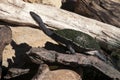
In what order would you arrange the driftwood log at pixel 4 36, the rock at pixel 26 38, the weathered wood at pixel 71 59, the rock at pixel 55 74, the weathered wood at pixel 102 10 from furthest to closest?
the weathered wood at pixel 102 10 → the rock at pixel 26 38 → the driftwood log at pixel 4 36 → the weathered wood at pixel 71 59 → the rock at pixel 55 74

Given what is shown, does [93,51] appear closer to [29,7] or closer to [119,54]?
[119,54]

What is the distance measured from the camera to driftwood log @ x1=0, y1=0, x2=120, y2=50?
791cm

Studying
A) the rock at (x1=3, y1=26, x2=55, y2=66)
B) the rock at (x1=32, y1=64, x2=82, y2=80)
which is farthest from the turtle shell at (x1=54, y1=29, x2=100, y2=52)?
the rock at (x1=3, y1=26, x2=55, y2=66)

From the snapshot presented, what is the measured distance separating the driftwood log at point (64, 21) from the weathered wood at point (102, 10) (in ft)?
0.77

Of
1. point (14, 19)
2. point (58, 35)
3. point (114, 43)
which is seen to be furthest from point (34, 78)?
point (114, 43)

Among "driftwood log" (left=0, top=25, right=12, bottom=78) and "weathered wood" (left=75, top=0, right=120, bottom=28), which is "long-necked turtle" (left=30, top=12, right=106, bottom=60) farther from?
"weathered wood" (left=75, top=0, right=120, bottom=28)

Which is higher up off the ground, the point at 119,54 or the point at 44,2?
the point at 44,2

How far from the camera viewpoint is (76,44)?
6918 millimetres

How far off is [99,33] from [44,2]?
1781mm

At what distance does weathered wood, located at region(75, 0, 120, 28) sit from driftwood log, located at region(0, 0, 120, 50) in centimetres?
23

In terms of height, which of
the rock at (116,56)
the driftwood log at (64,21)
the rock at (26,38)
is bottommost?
the rock at (116,56)

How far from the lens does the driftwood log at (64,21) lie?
791cm

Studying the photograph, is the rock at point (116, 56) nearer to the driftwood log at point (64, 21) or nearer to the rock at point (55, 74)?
the driftwood log at point (64, 21)

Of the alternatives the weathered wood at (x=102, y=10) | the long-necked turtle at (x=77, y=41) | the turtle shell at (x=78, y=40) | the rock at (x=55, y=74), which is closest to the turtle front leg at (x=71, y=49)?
the long-necked turtle at (x=77, y=41)
